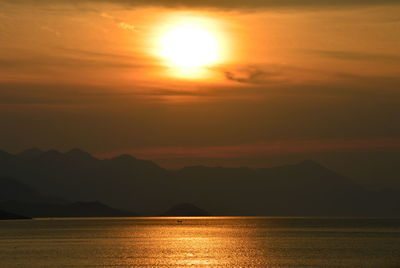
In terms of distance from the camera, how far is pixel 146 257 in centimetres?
16612

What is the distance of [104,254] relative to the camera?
175000 mm

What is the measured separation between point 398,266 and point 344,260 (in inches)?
858

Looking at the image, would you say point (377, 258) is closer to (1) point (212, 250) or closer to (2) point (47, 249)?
(1) point (212, 250)

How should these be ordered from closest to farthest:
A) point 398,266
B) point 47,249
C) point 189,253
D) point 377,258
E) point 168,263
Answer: point 398,266, point 168,263, point 377,258, point 189,253, point 47,249

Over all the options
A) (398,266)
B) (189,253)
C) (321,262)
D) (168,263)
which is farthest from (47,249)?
(398,266)

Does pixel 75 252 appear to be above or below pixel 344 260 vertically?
above

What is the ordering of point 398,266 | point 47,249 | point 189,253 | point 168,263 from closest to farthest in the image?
point 398,266, point 168,263, point 189,253, point 47,249

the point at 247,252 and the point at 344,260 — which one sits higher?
the point at 247,252

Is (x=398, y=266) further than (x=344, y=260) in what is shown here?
No

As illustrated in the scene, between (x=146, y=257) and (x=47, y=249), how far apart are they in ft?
137

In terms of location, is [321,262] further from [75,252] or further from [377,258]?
[75,252]

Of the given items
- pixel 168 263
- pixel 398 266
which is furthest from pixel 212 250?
pixel 398 266

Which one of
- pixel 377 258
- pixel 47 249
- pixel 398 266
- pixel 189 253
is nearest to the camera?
pixel 398 266

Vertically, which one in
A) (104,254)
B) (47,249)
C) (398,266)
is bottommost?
(398,266)
